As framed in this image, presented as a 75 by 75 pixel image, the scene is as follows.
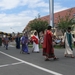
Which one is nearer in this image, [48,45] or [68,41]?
[48,45]

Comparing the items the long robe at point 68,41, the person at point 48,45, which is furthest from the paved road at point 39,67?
the long robe at point 68,41

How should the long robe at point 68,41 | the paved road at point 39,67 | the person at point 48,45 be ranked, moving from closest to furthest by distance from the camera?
1. the paved road at point 39,67
2. the person at point 48,45
3. the long robe at point 68,41

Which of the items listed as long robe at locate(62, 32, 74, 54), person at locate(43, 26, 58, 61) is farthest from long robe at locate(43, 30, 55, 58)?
long robe at locate(62, 32, 74, 54)

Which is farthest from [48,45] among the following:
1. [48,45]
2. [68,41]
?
[68,41]

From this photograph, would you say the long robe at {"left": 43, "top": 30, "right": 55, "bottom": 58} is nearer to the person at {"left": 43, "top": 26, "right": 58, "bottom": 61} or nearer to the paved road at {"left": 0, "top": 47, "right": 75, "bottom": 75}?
the person at {"left": 43, "top": 26, "right": 58, "bottom": 61}

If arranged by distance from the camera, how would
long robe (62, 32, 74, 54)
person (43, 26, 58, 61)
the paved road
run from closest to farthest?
the paved road < person (43, 26, 58, 61) < long robe (62, 32, 74, 54)

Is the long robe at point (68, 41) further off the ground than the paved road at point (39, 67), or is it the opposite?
the long robe at point (68, 41)

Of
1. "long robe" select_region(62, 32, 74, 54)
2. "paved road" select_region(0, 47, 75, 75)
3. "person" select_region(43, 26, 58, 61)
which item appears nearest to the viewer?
"paved road" select_region(0, 47, 75, 75)

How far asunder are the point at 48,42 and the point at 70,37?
1833 millimetres

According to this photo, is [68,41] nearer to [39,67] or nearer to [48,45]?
[48,45]

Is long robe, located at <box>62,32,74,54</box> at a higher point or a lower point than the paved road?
higher

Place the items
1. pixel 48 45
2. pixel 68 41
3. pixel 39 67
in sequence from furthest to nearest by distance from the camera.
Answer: pixel 68 41 → pixel 48 45 → pixel 39 67

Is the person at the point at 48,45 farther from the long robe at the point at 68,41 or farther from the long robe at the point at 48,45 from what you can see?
the long robe at the point at 68,41

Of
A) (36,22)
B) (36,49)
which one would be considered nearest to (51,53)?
(36,49)
